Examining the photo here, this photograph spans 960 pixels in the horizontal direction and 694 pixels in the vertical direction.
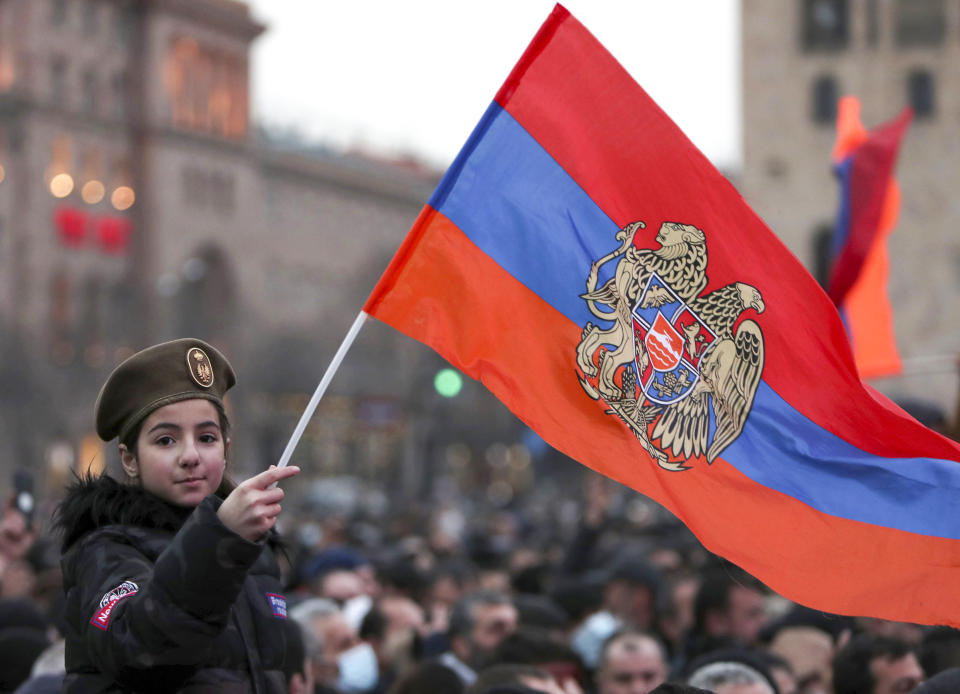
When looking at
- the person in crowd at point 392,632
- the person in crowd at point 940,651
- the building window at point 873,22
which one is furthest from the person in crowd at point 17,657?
the building window at point 873,22

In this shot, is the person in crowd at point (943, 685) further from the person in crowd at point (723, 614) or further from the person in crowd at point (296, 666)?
the person in crowd at point (723, 614)

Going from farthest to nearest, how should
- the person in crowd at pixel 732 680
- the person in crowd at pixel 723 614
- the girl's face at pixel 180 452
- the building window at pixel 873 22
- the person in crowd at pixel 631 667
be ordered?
the building window at pixel 873 22 < the person in crowd at pixel 723 614 < the person in crowd at pixel 631 667 < the person in crowd at pixel 732 680 < the girl's face at pixel 180 452

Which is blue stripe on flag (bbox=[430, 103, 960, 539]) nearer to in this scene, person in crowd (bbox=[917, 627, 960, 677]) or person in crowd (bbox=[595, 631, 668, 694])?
person in crowd (bbox=[917, 627, 960, 677])

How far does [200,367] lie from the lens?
3461 mm

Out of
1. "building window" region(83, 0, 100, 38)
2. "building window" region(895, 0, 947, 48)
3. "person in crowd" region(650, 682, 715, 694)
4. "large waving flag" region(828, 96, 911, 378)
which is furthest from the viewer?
"building window" region(83, 0, 100, 38)

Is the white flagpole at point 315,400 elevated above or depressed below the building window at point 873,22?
below

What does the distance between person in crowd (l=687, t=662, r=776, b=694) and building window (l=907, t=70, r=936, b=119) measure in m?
39.8

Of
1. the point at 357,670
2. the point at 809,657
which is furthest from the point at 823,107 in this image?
the point at 809,657

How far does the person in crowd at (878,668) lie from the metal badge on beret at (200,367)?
109 inches

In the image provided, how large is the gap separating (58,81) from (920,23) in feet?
128

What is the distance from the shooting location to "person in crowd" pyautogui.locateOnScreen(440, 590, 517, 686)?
709 centimetres

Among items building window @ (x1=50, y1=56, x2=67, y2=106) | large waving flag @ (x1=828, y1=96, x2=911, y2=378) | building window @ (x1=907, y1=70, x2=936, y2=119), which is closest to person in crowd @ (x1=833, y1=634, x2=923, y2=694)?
large waving flag @ (x1=828, y1=96, x2=911, y2=378)

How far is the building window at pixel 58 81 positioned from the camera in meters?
69.1

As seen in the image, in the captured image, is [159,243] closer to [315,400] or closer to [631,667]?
[631,667]
